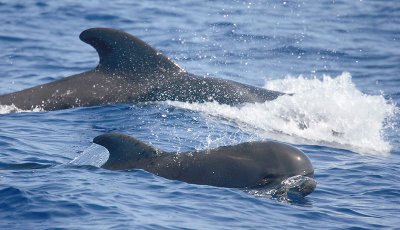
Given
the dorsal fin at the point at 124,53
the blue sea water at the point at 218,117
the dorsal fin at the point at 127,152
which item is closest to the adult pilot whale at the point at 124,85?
the dorsal fin at the point at 124,53

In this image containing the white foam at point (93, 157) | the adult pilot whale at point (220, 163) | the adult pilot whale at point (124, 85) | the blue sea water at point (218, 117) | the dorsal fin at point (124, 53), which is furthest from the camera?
the adult pilot whale at point (124, 85)

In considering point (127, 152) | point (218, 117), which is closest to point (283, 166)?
point (127, 152)

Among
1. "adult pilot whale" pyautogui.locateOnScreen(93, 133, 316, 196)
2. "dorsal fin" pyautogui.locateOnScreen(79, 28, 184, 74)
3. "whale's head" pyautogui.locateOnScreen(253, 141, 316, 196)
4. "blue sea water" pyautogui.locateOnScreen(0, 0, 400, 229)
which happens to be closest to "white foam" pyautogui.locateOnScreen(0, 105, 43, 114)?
"blue sea water" pyautogui.locateOnScreen(0, 0, 400, 229)

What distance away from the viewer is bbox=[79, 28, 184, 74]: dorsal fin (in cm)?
1606

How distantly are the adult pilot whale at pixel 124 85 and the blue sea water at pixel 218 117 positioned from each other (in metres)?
0.24

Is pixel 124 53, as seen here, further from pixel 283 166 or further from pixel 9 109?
pixel 283 166

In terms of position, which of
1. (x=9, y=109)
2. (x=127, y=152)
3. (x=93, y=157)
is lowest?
(x=9, y=109)

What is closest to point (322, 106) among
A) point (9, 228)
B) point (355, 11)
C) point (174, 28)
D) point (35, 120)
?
point (35, 120)

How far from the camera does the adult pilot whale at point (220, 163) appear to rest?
39.0 ft

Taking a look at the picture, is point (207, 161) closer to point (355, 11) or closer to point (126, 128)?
point (126, 128)

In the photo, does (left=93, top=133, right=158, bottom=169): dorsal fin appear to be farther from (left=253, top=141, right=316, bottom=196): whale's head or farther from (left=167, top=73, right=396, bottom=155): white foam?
(left=167, top=73, right=396, bottom=155): white foam

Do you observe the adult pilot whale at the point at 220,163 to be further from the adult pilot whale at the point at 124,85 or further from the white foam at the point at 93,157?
the adult pilot whale at the point at 124,85

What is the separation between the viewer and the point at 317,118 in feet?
57.8

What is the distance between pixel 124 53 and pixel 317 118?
3.98m
